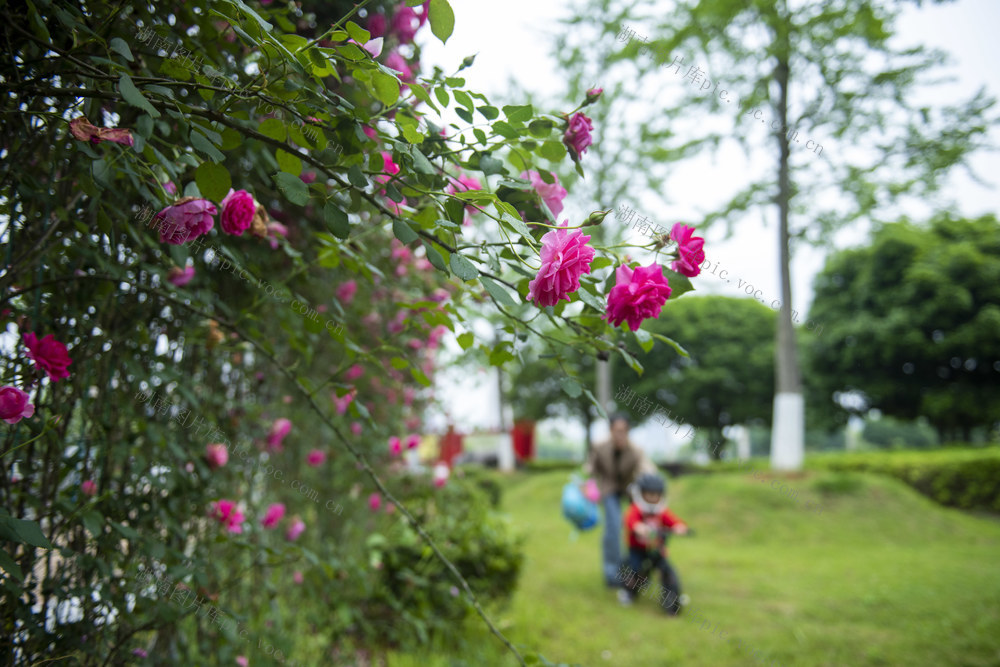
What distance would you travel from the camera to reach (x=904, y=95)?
7617 millimetres

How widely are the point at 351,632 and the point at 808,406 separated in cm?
1652

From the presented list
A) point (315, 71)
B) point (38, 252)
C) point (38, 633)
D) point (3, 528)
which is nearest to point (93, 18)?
point (38, 252)

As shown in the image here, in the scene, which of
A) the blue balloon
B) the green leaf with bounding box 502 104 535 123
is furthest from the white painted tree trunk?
the green leaf with bounding box 502 104 535 123

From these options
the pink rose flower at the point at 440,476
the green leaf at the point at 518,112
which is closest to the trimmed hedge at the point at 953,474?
the pink rose flower at the point at 440,476

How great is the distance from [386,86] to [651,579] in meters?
4.21

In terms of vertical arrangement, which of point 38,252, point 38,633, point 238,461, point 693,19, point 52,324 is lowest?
point 38,633

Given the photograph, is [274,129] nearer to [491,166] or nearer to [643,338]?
[491,166]

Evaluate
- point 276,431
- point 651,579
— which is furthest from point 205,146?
point 651,579

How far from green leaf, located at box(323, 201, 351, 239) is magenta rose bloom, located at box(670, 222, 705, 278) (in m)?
0.49

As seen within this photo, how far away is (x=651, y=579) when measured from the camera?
13.8 ft

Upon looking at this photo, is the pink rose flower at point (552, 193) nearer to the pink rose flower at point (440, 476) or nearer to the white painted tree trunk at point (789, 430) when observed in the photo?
the pink rose flower at point (440, 476)

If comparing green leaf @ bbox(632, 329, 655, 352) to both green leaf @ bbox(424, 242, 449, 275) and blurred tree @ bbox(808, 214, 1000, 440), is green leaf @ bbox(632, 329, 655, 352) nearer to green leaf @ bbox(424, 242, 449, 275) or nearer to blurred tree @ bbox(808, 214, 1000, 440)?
green leaf @ bbox(424, 242, 449, 275)

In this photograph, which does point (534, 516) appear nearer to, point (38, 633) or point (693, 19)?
point (693, 19)

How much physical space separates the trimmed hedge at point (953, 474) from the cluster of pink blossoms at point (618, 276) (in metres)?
9.49
